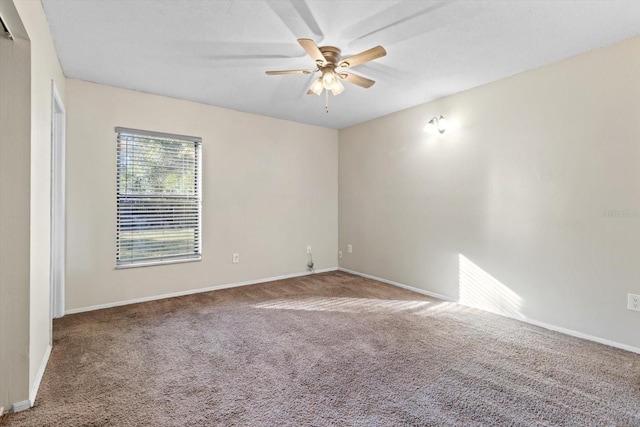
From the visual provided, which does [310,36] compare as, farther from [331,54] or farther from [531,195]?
[531,195]

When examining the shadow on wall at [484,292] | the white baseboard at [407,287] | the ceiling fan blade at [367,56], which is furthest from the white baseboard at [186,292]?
the ceiling fan blade at [367,56]

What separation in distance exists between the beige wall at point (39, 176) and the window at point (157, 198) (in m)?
1.24

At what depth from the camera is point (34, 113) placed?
74.0 inches

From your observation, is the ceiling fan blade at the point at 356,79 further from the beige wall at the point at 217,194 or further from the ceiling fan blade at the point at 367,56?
the beige wall at the point at 217,194

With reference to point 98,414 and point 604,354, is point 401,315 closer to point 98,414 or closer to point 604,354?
point 604,354

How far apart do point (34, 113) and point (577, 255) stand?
4146 mm

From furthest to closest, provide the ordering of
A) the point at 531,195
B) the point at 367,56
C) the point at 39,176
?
the point at 531,195 → the point at 367,56 → the point at 39,176

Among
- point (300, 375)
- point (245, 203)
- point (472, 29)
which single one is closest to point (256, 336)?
point (300, 375)

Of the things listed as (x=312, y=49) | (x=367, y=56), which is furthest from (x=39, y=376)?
(x=367, y=56)

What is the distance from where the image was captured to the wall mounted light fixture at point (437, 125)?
12.2ft

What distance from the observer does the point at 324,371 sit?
2.14 m

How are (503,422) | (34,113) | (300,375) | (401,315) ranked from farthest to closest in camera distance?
(401,315) < (300,375) < (34,113) < (503,422)

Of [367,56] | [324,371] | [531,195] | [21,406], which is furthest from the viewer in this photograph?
[531,195]

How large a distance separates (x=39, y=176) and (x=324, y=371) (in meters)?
2.25
